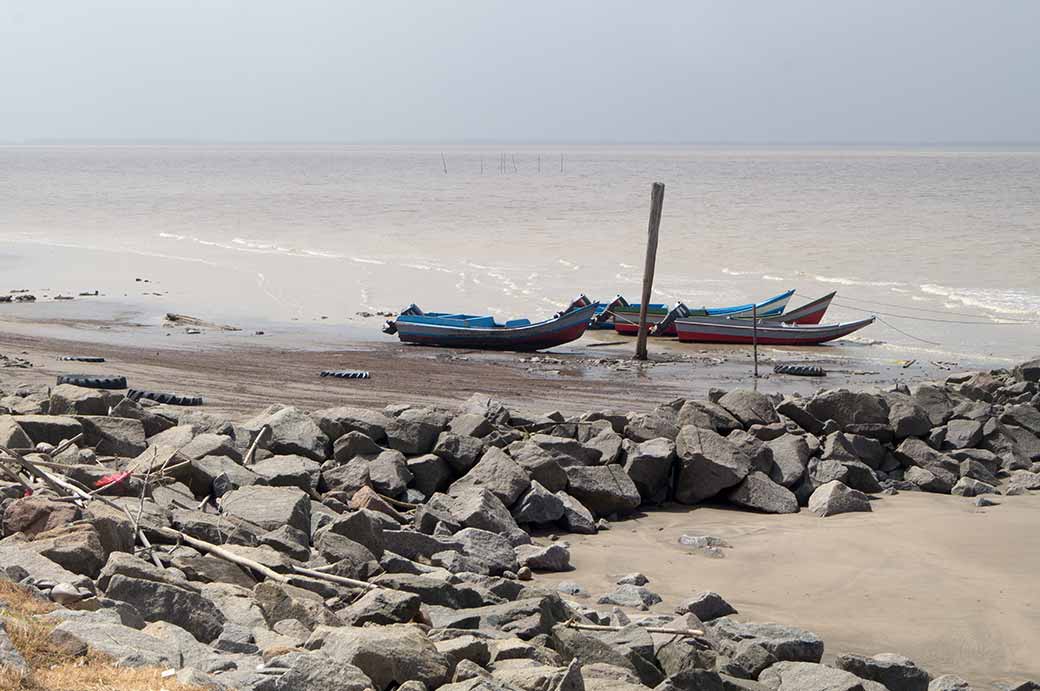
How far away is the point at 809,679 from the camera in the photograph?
624cm

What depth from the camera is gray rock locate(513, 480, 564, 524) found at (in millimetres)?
9797

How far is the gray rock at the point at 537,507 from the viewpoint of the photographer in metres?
9.80

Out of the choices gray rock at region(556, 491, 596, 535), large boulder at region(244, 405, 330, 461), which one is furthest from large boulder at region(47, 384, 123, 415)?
gray rock at region(556, 491, 596, 535)

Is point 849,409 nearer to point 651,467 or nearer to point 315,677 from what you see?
point 651,467

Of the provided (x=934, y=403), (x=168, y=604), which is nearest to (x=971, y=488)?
(x=934, y=403)

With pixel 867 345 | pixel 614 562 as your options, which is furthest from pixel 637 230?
pixel 614 562

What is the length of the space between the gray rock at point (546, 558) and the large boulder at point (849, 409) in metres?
4.83

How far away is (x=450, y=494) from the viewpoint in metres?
9.98

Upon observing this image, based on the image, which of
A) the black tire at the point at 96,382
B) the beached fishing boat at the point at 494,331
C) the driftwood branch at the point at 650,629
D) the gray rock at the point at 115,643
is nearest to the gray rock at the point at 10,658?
the gray rock at the point at 115,643

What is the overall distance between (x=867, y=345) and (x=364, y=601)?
20354 mm

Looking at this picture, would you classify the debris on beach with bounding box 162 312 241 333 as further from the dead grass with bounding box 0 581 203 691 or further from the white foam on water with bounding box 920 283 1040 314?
the dead grass with bounding box 0 581 203 691

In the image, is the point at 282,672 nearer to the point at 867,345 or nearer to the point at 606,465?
the point at 606,465

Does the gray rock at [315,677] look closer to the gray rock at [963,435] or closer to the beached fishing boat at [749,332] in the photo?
the gray rock at [963,435]

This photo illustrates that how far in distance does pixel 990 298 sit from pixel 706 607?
1056 inches
